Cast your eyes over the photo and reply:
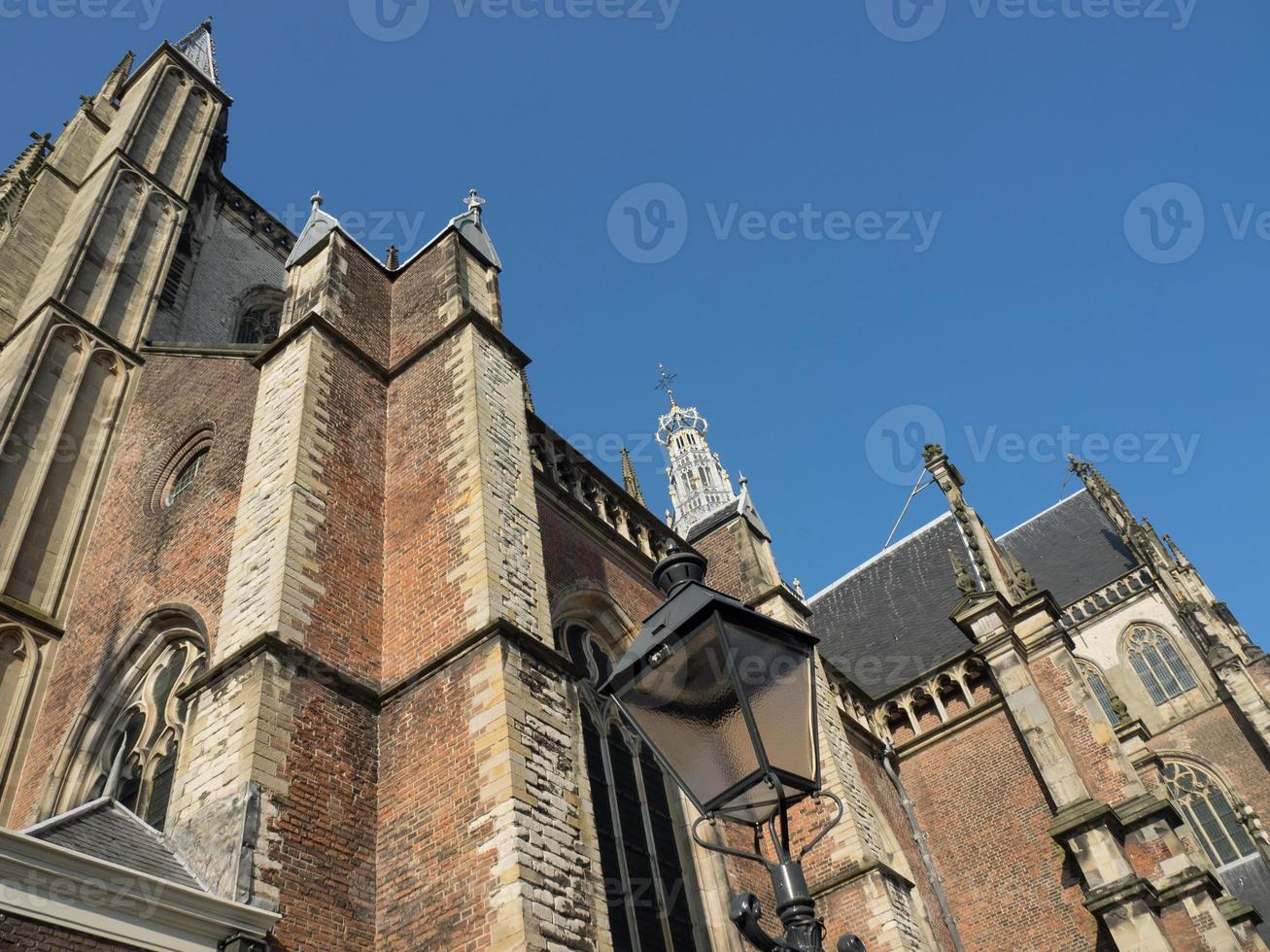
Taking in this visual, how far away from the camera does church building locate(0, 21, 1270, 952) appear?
21.9 feet

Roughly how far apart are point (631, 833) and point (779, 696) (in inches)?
268

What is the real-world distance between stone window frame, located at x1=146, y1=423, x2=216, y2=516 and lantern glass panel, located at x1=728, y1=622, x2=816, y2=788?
9468 mm

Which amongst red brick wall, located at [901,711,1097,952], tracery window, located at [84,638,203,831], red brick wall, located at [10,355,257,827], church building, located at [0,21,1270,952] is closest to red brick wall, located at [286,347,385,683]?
church building, located at [0,21,1270,952]

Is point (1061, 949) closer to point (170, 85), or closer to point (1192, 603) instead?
point (1192, 603)

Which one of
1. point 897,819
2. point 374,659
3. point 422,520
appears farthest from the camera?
point 897,819

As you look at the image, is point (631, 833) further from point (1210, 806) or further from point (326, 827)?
point (1210, 806)

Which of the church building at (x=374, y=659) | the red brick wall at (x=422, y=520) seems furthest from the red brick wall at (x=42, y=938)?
the red brick wall at (x=422, y=520)

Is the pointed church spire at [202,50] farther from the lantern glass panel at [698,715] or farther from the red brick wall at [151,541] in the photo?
the lantern glass panel at [698,715]

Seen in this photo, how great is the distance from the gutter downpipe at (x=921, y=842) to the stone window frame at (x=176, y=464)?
39.3 ft

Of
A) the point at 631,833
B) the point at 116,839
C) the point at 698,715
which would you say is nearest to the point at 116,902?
the point at 116,839

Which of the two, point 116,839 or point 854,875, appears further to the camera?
point 854,875

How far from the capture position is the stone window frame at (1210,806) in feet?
84.0

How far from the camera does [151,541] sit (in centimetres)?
1114

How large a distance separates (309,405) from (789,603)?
25.5 feet
